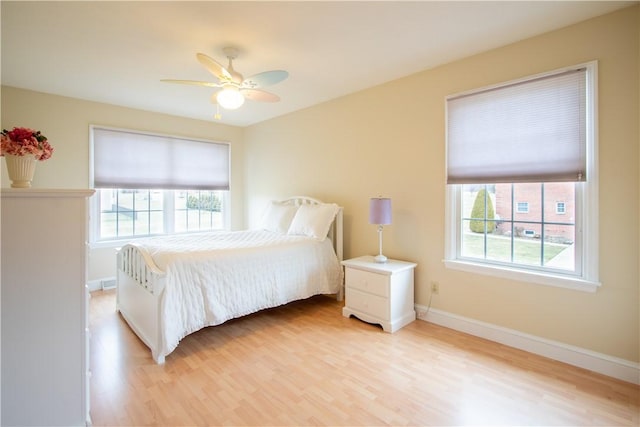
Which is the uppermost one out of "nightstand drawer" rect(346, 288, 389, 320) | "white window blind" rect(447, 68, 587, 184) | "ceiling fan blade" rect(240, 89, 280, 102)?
"ceiling fan blade" rect(240, 89, 280, 102)

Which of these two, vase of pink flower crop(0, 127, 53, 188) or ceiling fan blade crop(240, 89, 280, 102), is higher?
ceiling fan blade crop(240, 89, 280, 102)

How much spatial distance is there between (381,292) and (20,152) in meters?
2.63

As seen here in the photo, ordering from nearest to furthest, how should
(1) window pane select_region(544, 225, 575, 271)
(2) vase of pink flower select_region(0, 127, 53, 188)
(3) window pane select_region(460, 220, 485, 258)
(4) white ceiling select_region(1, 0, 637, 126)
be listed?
(2) vase of pink flower select_region(0, 127, 53, 188), (4) white ceiling select_region(1, 0, 637, 126), (1) window pane select_region(544, 225, 575, 271), (3) window pane select_region(460, 220, 485, 258)

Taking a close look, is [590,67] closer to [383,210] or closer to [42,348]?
[383,210]

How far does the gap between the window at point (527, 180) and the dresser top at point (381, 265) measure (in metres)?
0.39

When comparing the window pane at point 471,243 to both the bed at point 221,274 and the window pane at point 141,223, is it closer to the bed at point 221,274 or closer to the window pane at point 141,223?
the bed at point 221,274

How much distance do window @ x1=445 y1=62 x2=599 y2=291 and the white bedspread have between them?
4.56 feet

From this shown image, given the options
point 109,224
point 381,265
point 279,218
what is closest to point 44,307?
point 381,265

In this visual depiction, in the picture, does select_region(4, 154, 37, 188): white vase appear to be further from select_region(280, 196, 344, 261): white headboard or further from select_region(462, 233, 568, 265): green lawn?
select_region(462, 233, 568, 265): green lawn

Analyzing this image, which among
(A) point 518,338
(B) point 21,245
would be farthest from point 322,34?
(A) point 518,338

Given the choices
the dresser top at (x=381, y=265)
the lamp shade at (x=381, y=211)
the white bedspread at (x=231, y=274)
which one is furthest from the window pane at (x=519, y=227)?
the white bedspread at (x=231, y=274)

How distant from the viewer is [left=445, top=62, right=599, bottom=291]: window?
217 cm

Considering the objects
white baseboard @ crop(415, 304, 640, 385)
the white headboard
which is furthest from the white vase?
white baseboard @ crop(415, 304, 640, 385)

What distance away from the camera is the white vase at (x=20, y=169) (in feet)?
4.97
